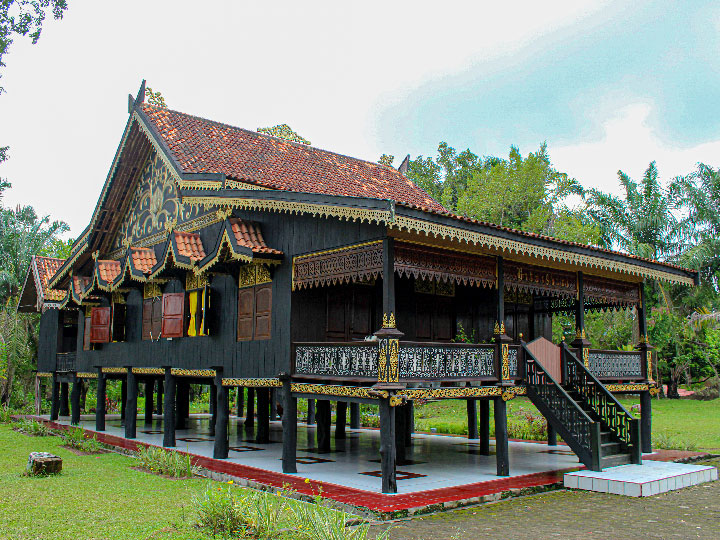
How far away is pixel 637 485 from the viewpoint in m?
9.97

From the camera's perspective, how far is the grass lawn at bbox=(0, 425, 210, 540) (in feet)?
24.0

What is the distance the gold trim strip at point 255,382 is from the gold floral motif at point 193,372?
2.62ft

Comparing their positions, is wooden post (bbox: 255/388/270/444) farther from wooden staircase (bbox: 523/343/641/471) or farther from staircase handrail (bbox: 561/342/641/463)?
staircase handrail (bbox: 561/342/641/463)

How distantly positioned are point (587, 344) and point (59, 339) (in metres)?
17.7

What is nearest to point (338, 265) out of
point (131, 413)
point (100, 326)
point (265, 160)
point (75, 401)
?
point (265, 160)

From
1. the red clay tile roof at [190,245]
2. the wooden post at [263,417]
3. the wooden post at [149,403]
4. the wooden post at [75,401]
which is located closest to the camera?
the red clay tile roof at [190,245]

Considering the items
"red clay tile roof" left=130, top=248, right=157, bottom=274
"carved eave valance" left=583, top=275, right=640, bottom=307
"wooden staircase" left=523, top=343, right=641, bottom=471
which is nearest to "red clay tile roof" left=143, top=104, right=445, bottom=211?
"red clay tile roof" left=130, top=248, right=157, bottom=274

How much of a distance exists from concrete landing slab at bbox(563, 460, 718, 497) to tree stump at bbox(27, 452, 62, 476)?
8.61m

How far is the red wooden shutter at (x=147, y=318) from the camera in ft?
56.2

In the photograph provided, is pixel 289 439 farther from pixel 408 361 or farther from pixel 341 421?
pixel 341 421

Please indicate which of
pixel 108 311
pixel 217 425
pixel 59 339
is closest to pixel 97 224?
pixel 108 311

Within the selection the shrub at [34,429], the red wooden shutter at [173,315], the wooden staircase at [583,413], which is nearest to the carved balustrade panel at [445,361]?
the wooden staircase at [583,413]

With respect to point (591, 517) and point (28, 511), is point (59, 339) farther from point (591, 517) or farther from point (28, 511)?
point (591, 517)

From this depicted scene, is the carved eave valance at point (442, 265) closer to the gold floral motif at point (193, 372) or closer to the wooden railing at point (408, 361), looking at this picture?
the wooden railing at point (408, 361)
